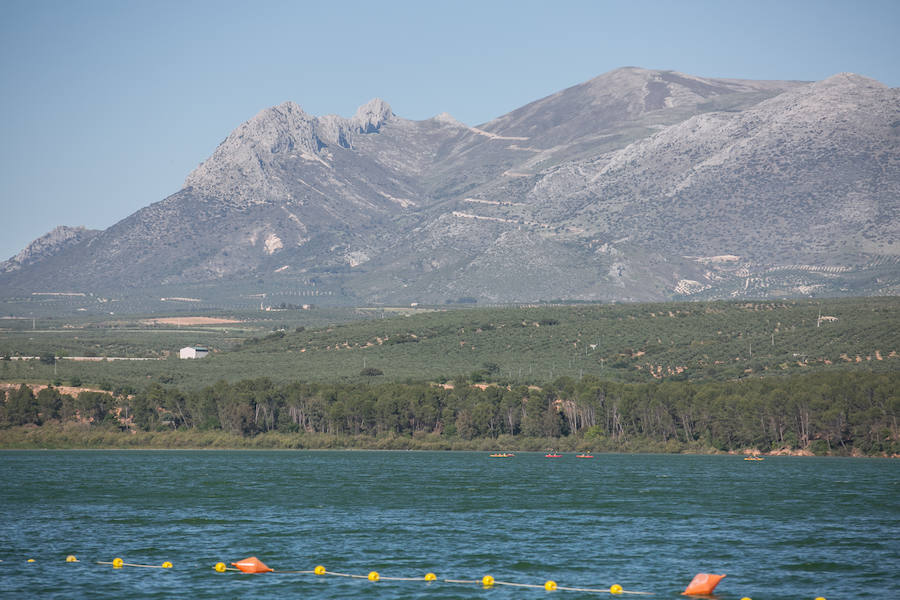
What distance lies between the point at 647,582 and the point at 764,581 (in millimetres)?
5283

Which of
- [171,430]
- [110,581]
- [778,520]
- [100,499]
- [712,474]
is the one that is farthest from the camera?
[171,430]

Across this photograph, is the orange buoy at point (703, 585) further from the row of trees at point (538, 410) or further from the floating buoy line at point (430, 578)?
the row of trees at point (538, 410)

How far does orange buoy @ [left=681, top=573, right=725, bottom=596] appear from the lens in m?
46.0

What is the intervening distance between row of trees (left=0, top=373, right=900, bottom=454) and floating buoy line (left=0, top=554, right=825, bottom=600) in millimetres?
69988

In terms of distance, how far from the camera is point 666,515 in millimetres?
72250

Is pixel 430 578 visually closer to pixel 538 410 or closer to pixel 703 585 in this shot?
pixel 703 585

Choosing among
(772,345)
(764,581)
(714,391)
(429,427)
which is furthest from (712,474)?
(772,345)

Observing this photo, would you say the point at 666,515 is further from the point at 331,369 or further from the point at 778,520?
the point at 331,369

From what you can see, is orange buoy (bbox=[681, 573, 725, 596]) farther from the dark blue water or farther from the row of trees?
the row of trees

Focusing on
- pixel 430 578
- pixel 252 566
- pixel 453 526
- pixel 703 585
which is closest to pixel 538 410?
pixel 453 526

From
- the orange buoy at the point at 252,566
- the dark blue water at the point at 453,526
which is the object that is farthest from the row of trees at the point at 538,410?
the orange buoy at the point at 252,566

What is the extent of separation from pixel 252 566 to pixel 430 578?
817cm

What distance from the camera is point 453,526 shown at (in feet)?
220

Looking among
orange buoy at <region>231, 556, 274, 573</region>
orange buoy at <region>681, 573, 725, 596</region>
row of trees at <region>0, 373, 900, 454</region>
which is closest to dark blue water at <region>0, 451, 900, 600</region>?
orange buoy at <region>681, 573, 725, 596</region>
